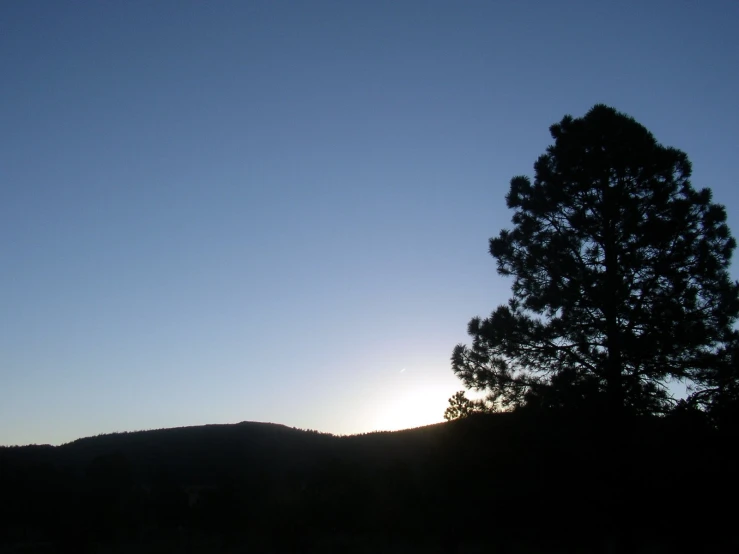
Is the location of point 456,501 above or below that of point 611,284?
below

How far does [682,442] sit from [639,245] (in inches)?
174

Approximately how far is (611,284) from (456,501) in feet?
27.2

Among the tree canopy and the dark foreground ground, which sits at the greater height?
the tree canopy

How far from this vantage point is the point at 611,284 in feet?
48.1

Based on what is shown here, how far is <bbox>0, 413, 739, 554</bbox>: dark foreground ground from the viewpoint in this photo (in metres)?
14.2

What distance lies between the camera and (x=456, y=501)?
19094mm

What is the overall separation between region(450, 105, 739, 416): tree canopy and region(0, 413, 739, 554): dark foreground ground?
983 millimetres

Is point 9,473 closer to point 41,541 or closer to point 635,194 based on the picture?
point 41,541

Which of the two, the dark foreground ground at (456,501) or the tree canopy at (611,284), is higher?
the tree canopy at (611,284)

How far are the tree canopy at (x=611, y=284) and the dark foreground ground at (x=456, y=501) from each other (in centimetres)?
98

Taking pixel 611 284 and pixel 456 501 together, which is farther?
pixel 456 501

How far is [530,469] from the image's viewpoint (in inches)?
652

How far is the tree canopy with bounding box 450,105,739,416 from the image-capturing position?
14.3 metres

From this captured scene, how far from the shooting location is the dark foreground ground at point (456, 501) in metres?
14.2
